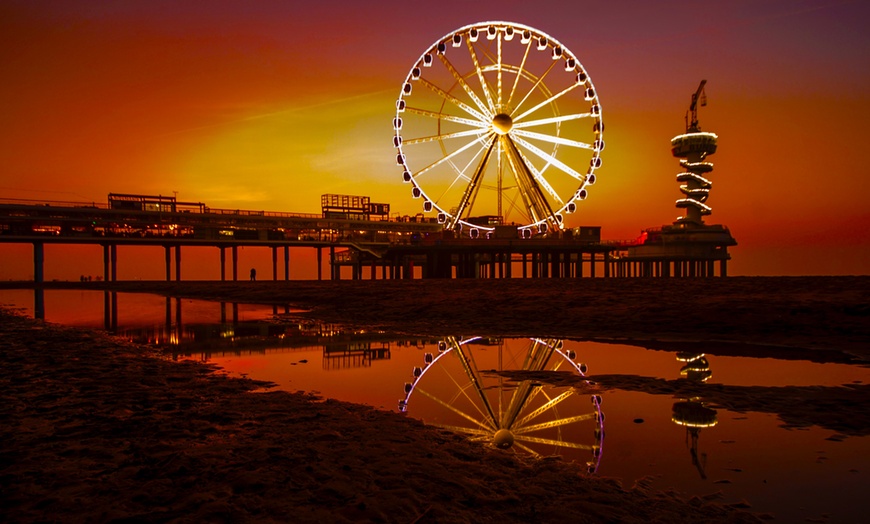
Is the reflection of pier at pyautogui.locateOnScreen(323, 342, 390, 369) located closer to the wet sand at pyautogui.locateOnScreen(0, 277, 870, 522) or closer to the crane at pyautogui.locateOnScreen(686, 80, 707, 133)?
the wet sand at pyautogui.locateOnScreen(0, 277, 870, 522)

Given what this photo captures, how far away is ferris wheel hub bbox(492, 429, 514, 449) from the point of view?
6.34 m

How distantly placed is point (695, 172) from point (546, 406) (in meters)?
93.0

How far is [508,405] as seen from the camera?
319 inches

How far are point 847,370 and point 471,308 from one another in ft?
43.5

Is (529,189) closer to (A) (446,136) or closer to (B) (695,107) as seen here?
(A) (446,136)

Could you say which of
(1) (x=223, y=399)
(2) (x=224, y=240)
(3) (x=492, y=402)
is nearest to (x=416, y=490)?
(3) (x=492, y=402)

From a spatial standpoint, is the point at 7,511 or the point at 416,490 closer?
the point at 7,511

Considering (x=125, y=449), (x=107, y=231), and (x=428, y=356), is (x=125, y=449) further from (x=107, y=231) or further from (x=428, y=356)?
(x=107, y=231)

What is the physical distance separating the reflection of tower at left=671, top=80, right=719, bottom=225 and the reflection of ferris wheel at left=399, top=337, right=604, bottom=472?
86.0 metres

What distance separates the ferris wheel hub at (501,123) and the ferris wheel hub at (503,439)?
37.8 meters

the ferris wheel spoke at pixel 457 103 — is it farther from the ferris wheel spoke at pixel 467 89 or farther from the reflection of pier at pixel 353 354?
the reflection of pier at pixel 353 354

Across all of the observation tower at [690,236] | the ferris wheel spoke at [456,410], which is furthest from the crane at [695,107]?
the ferris wheel spoke at [456,410]

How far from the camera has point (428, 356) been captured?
12.6 metres

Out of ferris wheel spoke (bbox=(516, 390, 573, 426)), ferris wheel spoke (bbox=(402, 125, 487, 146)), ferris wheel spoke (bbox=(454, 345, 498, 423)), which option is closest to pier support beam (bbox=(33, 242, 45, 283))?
ferris wheel spoke (bbox=(402, 125, 487, 146))
